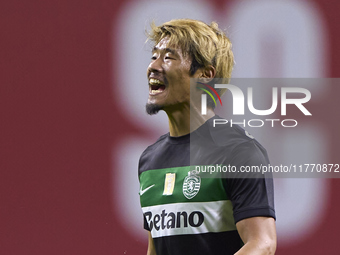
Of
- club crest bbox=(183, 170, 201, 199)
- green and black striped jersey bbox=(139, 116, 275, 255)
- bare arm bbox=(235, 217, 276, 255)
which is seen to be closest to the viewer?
bare arm bbox=(235, 217, 276, 255)

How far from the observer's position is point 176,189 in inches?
76.5

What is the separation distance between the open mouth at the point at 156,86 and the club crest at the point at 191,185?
33 cm

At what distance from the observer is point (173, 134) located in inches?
83.4

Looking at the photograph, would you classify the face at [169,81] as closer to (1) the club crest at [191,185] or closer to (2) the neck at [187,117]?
(2) the neck at [187,117]

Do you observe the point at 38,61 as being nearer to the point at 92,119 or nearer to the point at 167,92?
the point at 92,119

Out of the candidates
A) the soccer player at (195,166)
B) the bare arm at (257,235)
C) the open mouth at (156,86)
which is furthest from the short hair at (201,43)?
the bare arm at (257,235)

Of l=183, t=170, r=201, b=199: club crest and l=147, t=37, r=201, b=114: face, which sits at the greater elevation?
l=147, t=37, r=201, b=114: face

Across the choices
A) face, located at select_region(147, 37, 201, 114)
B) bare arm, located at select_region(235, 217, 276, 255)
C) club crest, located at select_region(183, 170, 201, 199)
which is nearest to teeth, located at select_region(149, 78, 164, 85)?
face, located at select_region(147, 37, 201, 114)

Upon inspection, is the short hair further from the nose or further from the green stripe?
the green stripe

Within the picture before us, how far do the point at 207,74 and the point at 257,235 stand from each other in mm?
685

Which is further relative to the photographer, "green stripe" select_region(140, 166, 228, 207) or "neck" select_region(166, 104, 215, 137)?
"neck" select_region(166, 104, 215, 137)

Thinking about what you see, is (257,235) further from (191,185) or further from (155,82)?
(155,82)

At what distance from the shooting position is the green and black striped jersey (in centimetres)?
178

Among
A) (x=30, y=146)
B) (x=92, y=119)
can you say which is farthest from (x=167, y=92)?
(x=30, y=146)
